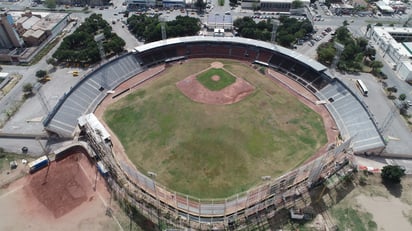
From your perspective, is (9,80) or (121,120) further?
(9,80)

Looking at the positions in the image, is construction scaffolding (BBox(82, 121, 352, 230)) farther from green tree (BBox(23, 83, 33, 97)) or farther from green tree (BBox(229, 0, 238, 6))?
green tree (BBox(229, 0, 238, 6))

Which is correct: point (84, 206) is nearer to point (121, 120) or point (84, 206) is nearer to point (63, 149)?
point (63, 149)

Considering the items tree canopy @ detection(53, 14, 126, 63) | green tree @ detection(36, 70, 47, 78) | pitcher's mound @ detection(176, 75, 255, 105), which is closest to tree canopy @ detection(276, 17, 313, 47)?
pitcher's mound @ detection(176, 75, 255, 105)

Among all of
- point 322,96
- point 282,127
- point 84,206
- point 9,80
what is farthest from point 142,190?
point 9,80

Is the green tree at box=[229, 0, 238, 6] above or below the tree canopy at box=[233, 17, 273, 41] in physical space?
above

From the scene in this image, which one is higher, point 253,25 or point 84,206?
point 253,25

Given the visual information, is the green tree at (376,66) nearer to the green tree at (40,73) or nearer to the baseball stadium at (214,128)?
the baseball stadium at (214,128)
